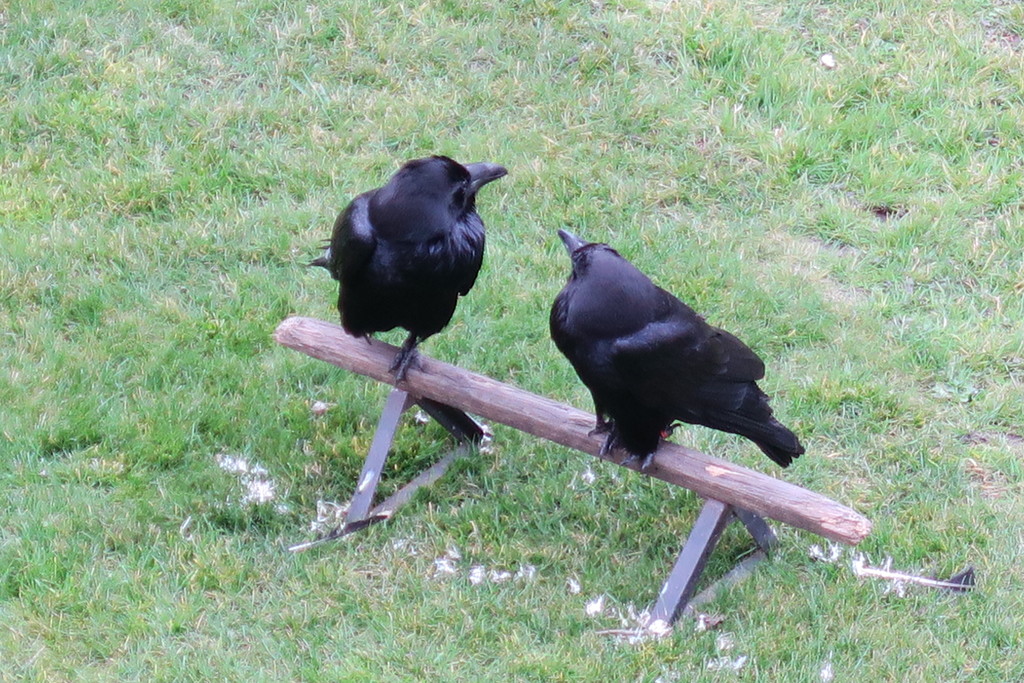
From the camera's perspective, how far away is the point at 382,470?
4723mm

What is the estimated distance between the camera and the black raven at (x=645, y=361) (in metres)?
3.87

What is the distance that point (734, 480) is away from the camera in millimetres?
3941

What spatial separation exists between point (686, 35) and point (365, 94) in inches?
78.6

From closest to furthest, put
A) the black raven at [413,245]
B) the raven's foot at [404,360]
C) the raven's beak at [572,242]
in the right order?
the raven's beak at [572,242] < the black raven at [413,245] < the raven's foot at [404,360]

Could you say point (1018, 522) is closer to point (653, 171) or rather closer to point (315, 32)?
point (653, 171)

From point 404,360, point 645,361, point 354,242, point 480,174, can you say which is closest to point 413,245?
point 354,242

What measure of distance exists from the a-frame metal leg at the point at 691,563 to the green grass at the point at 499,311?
0.09 m

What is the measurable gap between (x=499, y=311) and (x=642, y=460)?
1.69m

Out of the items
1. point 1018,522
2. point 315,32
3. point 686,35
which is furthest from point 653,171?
point 1018,522

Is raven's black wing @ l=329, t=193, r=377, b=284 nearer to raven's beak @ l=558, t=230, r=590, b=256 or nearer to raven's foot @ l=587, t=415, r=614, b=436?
raven's beak @ l=558, t=230, r=590, b=256

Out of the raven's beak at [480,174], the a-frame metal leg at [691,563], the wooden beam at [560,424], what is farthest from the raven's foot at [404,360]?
the a-frame metal leg at [691,563]

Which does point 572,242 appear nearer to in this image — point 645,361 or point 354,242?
point 645,361

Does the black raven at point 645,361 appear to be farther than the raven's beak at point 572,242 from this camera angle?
No

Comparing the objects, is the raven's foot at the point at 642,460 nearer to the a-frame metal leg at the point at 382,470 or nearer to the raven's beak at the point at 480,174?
→ the a-frame metal leg at the point at 382,470
